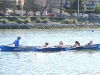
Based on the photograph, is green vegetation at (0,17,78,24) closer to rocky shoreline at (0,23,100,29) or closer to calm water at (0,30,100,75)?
rocky shoreline at (0,23,100,29)

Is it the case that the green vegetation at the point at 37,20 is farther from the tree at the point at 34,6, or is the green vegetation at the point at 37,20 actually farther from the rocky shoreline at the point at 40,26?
the tree at the point at 34,6

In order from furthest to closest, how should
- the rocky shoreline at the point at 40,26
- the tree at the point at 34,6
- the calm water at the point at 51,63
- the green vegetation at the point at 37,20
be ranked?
the tree at the point at 34,6 → the green vegetation at the point at 37,20 → the rocky shoreline at the point at 40,26 → the calm water at the point at 51,63

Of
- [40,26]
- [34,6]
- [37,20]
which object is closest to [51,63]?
[40,26]

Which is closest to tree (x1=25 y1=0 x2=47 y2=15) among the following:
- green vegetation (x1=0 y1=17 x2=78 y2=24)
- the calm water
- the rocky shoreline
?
green vegetation (x1=0 y1=17 x2=78 y2=24)

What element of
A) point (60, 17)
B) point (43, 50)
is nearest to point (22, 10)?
point (60, 17)

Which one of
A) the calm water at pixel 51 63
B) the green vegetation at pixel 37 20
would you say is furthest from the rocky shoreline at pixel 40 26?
the calm water at pixel 51 63

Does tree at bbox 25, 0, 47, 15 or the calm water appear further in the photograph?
tree at bbox 25, 0, 47, 15

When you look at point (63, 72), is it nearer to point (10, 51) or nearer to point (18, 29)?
point (10, 51)

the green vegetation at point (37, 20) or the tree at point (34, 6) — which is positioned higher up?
the tree at point (34, 6)

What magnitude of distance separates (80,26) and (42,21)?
25.1ft

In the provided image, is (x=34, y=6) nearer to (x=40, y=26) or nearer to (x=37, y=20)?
(x=37, y=20)

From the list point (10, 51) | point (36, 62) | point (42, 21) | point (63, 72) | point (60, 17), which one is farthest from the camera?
point (60, 17)

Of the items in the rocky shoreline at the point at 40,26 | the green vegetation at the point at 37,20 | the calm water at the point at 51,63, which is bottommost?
the calm water at the point at 51,63

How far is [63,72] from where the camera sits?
3306 cm
